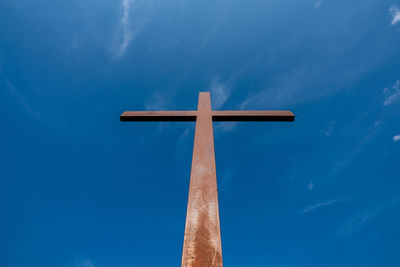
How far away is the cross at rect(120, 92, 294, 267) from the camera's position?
6.13 feet

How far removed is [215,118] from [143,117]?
131 cm

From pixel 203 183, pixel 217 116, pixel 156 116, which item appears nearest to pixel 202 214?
pixel 203 183

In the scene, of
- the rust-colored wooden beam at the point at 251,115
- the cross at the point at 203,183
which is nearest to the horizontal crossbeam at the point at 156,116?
the cross at the point at 203,183

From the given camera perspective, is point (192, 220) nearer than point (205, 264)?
No

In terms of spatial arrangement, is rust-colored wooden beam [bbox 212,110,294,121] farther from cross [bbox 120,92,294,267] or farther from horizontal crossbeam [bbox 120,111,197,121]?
horizontal crossbeam [bbox 120,111,197,121]

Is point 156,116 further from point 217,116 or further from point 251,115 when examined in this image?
point 251,115

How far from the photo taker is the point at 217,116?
385cm

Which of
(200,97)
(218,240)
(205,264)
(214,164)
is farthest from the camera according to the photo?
(200,97)

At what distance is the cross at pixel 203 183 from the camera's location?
1.87 metres

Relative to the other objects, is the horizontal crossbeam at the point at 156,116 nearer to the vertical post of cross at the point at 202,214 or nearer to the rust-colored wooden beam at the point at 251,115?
the rust-colored wooden beam at the point at 251,115

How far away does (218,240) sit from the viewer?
199 centimetres

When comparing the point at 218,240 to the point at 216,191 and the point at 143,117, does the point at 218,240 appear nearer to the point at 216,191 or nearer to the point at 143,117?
the point at 216,191

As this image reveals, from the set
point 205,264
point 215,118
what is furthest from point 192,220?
point 215,118

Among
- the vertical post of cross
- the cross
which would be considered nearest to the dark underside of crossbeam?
the cross
